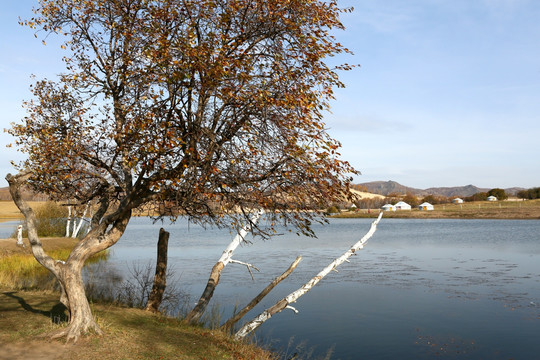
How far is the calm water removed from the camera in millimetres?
16422

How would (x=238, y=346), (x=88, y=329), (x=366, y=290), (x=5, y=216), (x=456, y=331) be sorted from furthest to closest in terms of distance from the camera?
(x=5, y=216) < (x=366, y=290) < (x=456, y=331) < (x=238, y=346) < (x=88, y=329)

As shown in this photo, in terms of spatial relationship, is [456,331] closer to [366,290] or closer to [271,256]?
[366,290]

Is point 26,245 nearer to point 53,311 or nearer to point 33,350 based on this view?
point 53,311

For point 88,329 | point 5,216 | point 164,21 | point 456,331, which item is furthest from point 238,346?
point 5,216

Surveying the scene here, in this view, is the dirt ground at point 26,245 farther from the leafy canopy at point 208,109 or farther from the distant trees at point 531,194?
the distant trees at point 531,194

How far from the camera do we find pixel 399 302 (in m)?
23.0

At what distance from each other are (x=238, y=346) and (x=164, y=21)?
850 cm

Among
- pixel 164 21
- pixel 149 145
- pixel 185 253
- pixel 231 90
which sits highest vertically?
pixel 164 21

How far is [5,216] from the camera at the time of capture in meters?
151

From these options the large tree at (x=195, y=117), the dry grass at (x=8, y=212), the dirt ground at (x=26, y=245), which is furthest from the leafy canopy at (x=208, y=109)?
the dry grass at (x=8, y=212)

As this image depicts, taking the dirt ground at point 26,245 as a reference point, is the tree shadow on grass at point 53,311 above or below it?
above

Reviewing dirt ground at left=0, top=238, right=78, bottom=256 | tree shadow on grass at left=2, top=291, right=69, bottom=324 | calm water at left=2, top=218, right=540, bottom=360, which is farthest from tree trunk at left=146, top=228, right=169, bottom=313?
dirt ground at left=0, top=238, right=78, bottom=256

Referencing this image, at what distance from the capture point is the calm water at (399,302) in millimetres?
16422

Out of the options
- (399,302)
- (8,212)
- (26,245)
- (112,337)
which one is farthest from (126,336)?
(8,212)
